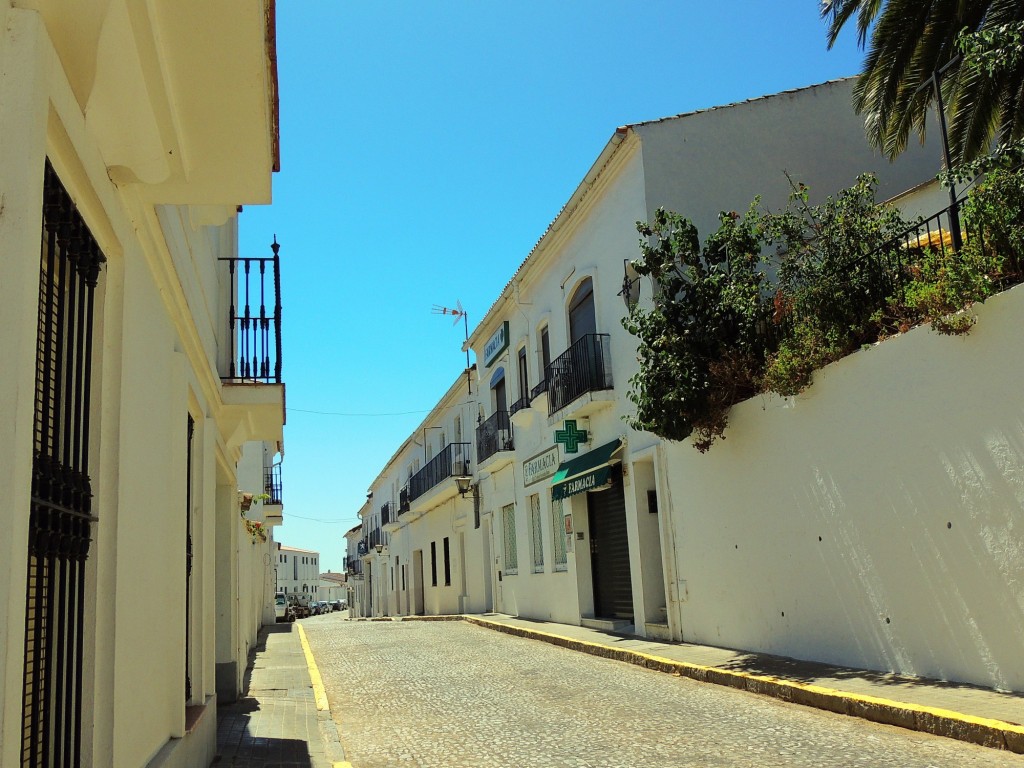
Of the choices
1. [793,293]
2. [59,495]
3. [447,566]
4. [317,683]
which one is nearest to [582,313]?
[793,293]

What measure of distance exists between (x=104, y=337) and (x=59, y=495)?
3.24 ft

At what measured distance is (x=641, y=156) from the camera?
1462 cm

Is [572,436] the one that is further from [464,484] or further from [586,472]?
[464,484]

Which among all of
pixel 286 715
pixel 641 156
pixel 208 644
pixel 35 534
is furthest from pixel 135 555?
pixel 641 156

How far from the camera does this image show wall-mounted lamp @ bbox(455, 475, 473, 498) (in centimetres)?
2653

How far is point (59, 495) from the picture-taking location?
131 inches

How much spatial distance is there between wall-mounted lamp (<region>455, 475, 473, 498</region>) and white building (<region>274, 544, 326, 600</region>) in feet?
275

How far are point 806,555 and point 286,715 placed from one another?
5868mm

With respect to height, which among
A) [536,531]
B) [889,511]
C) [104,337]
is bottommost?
[889,511]

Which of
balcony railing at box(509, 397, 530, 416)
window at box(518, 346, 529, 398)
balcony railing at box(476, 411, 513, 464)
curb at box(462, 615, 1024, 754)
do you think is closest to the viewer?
curb at box(462, 615, 1024, 754)

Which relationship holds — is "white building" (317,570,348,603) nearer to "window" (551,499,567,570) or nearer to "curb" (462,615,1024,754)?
"window" (551,499,567,570)

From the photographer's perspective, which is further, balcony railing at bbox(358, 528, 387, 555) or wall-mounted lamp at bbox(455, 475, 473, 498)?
balcony railing at bbox(358, 528, 387, 555)

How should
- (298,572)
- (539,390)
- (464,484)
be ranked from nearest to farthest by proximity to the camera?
1. (539,390)
2. (464,484)
3. (298,572)

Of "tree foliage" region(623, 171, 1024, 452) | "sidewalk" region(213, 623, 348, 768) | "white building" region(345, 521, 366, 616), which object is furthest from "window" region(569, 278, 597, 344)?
"white building" region(345, 521, 366, 616)
